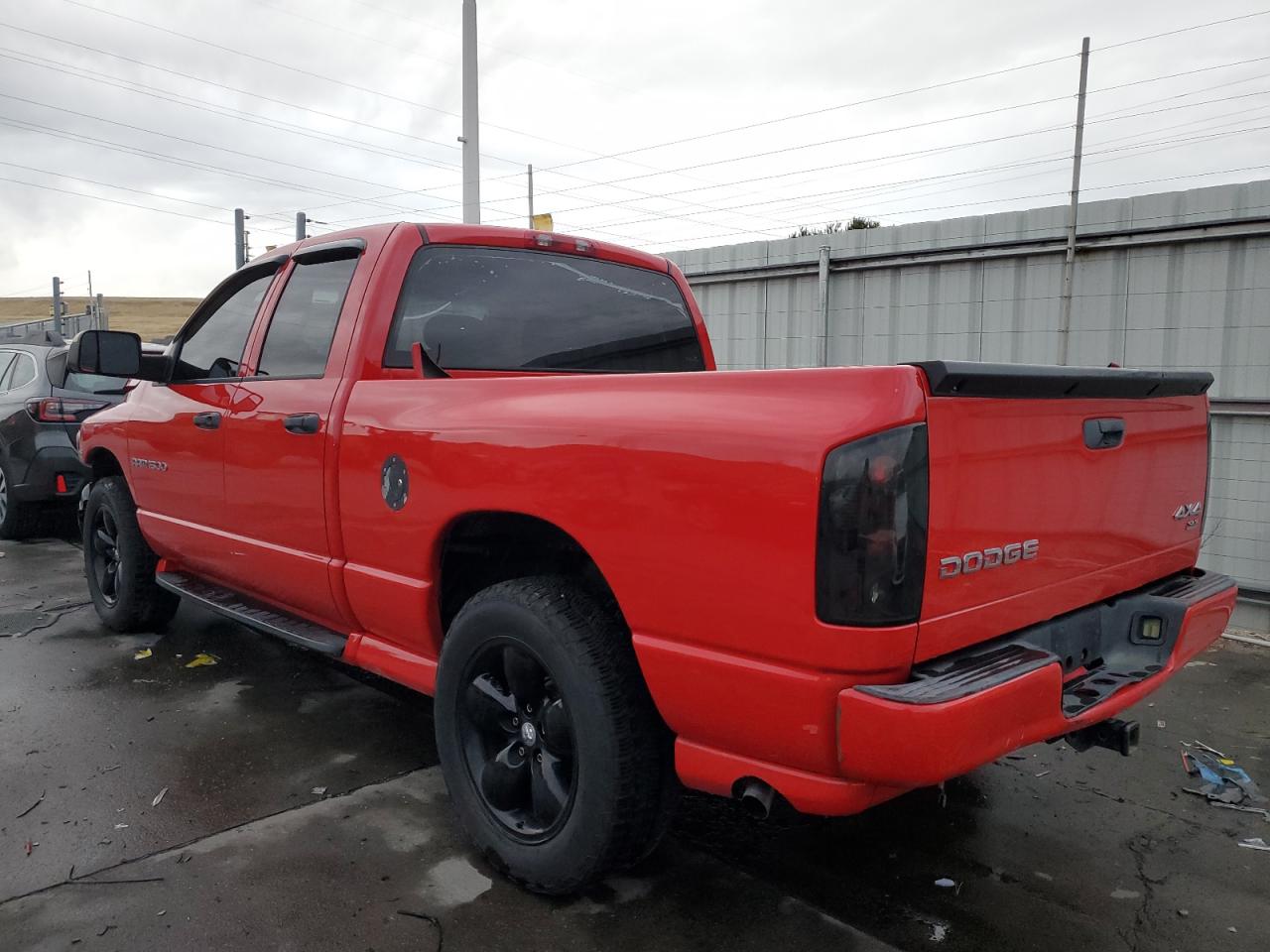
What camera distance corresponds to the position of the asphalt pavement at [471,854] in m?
2.49

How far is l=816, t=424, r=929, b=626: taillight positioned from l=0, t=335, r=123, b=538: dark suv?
22.5 ft

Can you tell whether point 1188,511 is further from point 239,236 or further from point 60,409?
point 239,236

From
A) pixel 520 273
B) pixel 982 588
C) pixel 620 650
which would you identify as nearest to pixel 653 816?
pixel 620 650

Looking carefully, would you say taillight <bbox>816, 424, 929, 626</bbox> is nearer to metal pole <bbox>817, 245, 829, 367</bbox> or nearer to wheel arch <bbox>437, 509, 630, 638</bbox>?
wheel arch <bbox>437, 509, 630, 638</bbox>

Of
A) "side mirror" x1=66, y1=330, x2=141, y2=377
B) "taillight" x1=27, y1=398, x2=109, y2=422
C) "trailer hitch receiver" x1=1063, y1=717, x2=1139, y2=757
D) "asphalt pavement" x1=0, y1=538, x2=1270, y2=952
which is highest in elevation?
"side mirror" x1=66, y1=330, x2=141, y2=377

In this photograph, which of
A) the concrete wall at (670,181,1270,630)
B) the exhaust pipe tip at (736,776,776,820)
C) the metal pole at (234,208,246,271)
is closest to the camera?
the exhaust pipe tip at (736,776,776,820)

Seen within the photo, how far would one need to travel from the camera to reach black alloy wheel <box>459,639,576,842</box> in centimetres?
256

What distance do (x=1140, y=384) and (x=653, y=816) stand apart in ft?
5.68

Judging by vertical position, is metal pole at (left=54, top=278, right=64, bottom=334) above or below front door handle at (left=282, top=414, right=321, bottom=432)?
above

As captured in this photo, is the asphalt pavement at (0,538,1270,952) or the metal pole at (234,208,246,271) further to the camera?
the metal pole at (234,208,246,271)

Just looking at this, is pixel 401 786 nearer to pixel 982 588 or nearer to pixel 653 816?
pixel 653 816

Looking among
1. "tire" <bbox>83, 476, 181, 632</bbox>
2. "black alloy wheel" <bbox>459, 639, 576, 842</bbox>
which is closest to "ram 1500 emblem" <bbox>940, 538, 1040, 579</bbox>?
"black alloy wheel" <bbox>459, 639, 576, 842</bbox>

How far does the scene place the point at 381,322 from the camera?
327 cm

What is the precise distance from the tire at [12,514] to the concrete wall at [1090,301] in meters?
6.30
